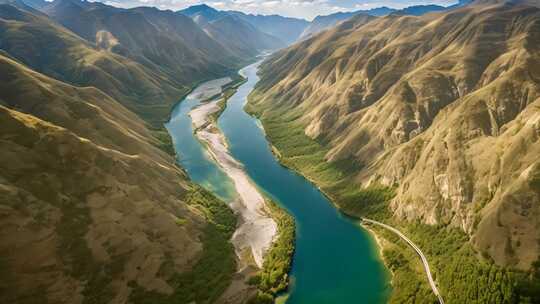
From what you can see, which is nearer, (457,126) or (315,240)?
(315,240)

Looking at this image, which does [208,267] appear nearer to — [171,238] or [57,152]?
[171,238]

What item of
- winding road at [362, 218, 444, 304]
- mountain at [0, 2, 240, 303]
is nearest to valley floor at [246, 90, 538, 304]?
winding road at [362, 218, 444, 304]

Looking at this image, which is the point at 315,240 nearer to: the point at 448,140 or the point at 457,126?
the point at 448,140

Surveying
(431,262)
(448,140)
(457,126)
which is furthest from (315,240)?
(457,126)

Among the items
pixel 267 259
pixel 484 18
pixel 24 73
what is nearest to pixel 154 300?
pixel 267 259

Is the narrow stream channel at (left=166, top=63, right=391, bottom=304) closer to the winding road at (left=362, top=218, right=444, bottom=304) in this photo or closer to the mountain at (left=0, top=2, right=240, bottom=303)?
the winding road at (left=362, top=218, right=444, bottom=304)
